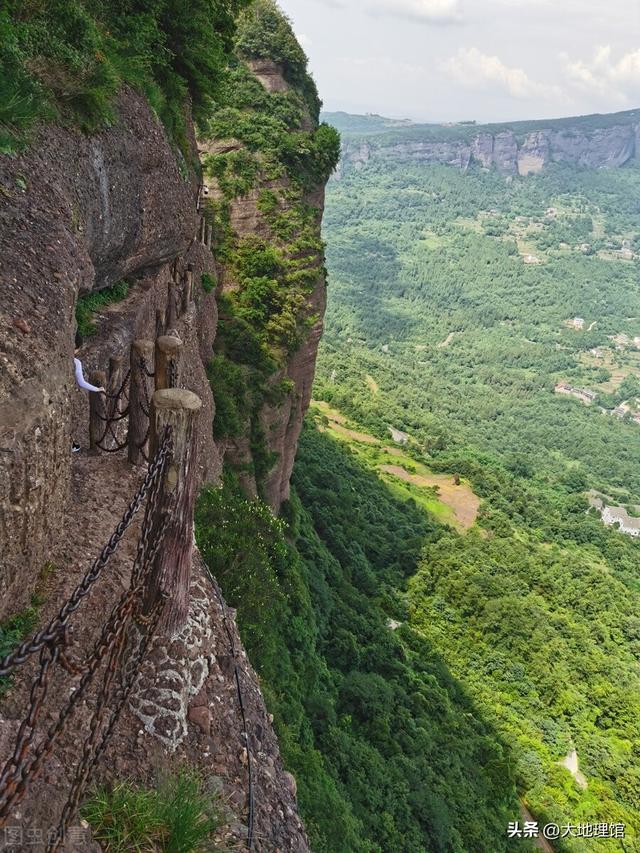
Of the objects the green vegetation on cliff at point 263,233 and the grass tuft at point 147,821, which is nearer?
the grass tuft at point 147,821

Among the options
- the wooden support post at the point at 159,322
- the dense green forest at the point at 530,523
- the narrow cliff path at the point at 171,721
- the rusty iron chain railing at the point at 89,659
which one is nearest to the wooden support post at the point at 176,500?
the rusty iron chain railing at the point at 89,659

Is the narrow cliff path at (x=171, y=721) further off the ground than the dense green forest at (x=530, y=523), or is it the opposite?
the narrow cliff path at (x=171, y=721)

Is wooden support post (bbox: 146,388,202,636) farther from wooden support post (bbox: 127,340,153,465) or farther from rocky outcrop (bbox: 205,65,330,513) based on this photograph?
rocky outcrop (bbox: 205,65,330,513)

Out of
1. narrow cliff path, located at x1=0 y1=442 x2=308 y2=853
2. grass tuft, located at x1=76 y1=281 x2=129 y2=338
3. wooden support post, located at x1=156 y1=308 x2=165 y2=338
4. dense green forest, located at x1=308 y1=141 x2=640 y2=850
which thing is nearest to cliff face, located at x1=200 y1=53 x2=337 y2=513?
wooden support post, located at x1=156 y1=308 x2=165 y2=338

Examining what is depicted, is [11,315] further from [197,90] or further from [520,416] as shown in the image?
[520,416]

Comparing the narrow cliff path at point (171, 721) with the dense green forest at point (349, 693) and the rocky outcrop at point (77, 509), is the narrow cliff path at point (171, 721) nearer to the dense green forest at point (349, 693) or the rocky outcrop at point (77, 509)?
the rocky outcrop at point (77, 509)

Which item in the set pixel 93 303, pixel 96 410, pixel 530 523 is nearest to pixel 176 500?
pixel 96 410

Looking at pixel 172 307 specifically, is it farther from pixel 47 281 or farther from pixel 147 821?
pixel 147 821
